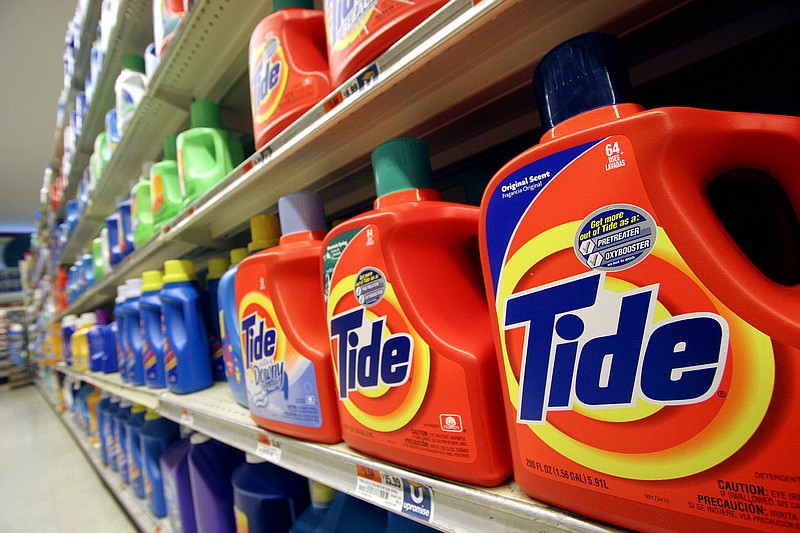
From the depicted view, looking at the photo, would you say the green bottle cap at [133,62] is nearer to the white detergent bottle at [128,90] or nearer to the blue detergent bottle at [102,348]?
the white detergent bottle at [128,90]

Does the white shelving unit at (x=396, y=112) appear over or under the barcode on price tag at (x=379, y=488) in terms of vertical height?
over

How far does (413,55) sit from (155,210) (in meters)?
1.23

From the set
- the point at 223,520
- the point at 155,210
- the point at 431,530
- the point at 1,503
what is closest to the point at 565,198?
the point at 431,530

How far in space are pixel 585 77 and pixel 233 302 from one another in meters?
0.84

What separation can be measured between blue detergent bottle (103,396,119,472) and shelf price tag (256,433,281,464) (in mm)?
1874

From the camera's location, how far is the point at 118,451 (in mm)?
2018

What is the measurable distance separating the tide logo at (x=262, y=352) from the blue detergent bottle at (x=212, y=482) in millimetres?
549

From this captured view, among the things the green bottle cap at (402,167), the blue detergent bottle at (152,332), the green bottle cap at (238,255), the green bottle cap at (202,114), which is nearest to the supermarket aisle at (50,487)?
the blue detergent bottle at (152,332)

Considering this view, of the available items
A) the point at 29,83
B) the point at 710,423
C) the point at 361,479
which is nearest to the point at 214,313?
the point at 361,479

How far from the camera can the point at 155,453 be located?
151 centimetres

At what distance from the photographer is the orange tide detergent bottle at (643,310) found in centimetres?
28

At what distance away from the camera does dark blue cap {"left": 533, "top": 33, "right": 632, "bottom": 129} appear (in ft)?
1.21

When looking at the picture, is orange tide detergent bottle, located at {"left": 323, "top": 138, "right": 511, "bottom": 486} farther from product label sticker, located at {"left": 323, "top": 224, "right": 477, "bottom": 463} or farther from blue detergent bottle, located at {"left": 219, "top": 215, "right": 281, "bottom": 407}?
blue detergent bottle, located at {"left": 219, "top": 215, "right": 281, "bottom": 407}

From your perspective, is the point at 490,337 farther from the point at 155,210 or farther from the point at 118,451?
the point at 118,451
